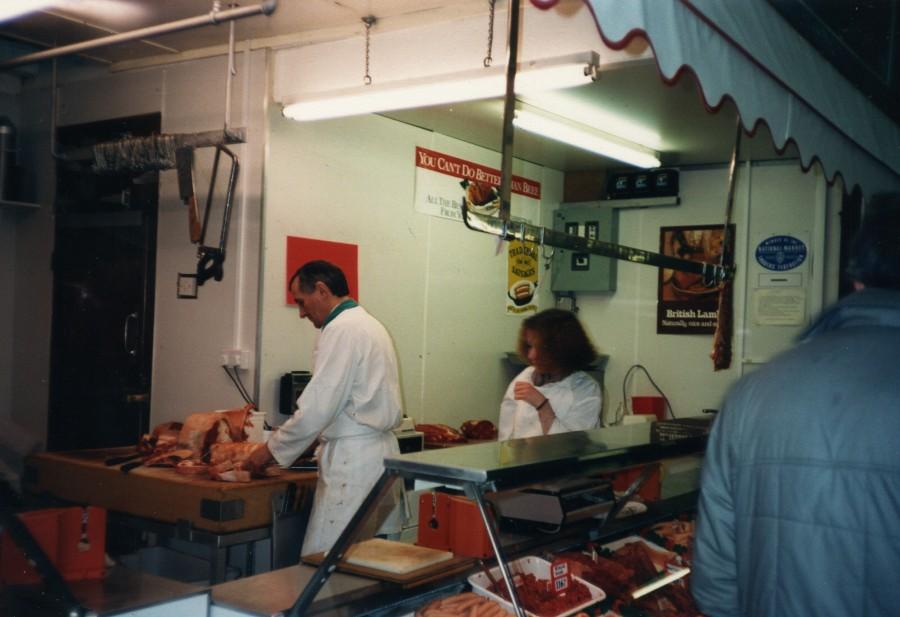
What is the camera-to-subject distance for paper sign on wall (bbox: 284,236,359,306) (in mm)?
5430

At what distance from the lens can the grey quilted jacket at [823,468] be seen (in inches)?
78.2

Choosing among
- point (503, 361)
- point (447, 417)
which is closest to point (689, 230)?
point (503, 361)

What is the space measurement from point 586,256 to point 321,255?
327 centimetres

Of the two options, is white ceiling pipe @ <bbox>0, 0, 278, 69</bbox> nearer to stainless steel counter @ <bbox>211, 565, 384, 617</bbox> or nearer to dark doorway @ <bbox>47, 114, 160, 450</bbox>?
dark doorway @ <bbox>47, 114, 160, 450</bbox>

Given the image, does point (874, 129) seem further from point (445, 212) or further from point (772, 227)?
point (445, 212)

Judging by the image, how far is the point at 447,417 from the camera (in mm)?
6953

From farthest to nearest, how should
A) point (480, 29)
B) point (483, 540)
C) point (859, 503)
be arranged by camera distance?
point (480, 29) < point (483, 540) < point (859, 503)

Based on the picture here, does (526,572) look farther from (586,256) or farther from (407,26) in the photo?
(586,256)

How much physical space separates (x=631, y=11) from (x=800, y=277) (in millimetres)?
5216

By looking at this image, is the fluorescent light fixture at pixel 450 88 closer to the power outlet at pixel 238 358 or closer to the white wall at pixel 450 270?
the white wall at pixel 450 270

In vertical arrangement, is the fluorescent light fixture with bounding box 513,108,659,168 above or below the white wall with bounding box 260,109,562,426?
above

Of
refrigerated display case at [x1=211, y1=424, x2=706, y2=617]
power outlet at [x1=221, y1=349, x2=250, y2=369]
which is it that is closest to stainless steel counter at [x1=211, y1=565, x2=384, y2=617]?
refrigerated display case at [x1=211, y1=424, x2=706, y2=617]

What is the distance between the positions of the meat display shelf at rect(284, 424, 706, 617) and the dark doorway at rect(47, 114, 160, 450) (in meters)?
3.56

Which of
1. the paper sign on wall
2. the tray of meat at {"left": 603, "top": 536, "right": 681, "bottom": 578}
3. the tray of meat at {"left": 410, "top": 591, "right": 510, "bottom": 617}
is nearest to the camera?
the tray of meat at {"left": 410, "top": 591, "right": 510, "bottom": 617}
